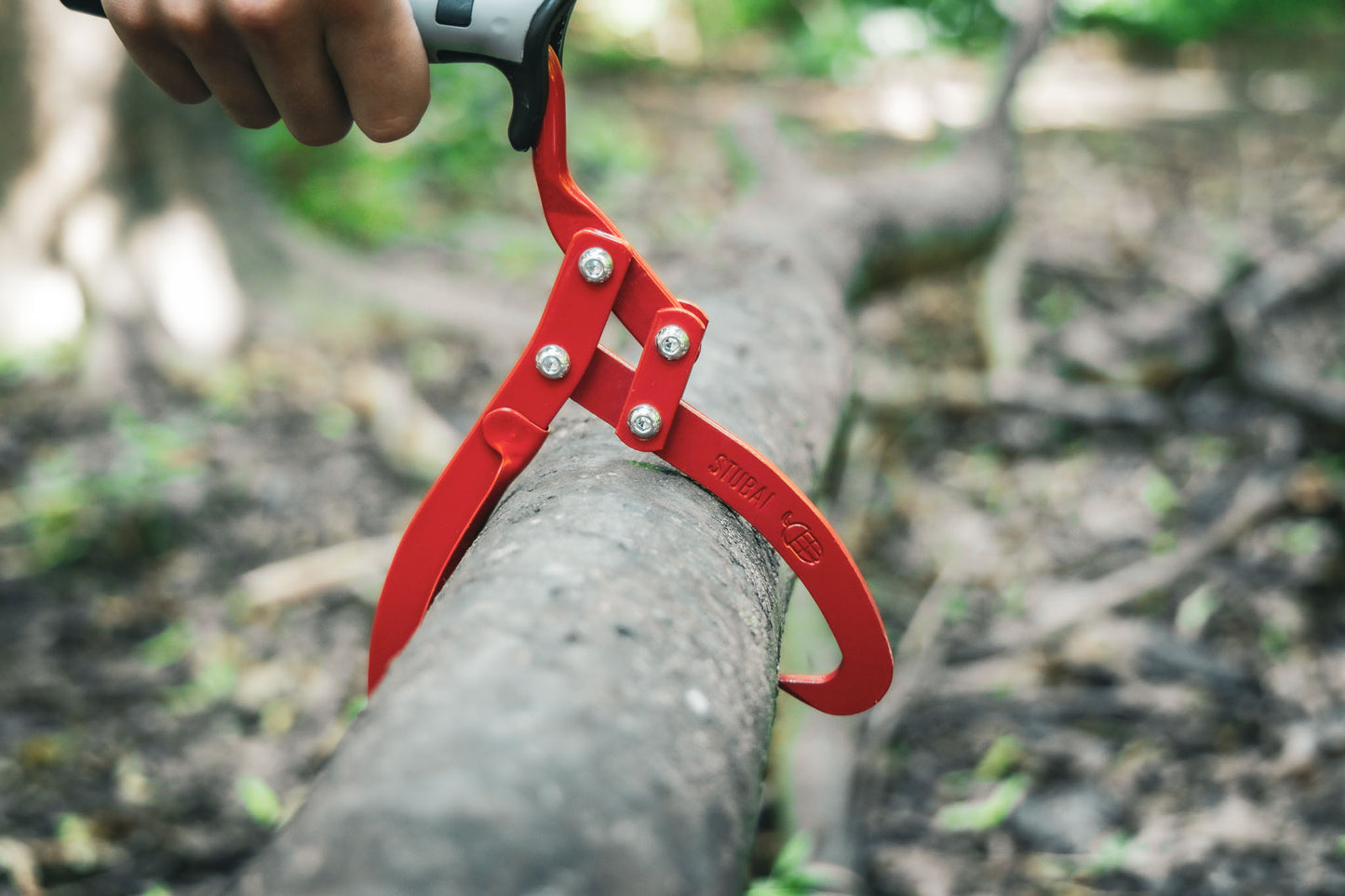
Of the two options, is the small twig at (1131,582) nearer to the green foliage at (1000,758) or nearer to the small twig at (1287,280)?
the green foliage at (1000,758)

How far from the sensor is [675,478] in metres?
1.24

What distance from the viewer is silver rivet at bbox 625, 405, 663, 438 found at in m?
1.17

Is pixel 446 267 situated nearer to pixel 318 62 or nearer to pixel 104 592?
pixel 104 592

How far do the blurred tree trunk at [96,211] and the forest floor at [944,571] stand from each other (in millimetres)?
205

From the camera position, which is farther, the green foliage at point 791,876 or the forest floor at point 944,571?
the forest floor at point 944,571

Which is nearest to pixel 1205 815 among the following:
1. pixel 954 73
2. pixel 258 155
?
pixel 258 155

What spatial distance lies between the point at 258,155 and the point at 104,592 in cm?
276

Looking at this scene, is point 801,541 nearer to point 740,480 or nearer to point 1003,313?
point 740,480

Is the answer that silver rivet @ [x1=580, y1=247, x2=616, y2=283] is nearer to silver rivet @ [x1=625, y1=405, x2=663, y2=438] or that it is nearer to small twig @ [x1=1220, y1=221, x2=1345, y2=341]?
silver rivet @ [x1=625, y1=405, x2=663, y2=438]

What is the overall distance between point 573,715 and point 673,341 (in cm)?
53

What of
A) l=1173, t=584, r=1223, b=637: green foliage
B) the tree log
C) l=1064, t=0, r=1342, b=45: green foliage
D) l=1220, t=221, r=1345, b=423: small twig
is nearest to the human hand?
the tree log

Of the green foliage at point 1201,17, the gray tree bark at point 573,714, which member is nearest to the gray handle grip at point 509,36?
the gray tree bark at point 573,714

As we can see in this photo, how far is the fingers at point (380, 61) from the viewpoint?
3.52ft

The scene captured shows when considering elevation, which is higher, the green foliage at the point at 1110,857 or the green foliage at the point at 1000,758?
the green foliage at the point at 1000,758
